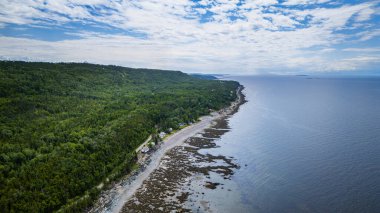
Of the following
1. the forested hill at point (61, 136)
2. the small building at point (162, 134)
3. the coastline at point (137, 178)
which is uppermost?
the forested hill at point (61, 136)

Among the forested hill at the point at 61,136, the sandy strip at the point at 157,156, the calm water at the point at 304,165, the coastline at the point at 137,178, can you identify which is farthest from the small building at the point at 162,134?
the calm water at the point at 304,165

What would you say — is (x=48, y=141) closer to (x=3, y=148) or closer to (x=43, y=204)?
(x=3, y=148)

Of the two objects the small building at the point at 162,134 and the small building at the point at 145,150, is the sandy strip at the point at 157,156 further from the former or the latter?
the small building at the point at 145,150

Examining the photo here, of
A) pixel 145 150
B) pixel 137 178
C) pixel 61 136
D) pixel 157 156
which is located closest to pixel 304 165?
pixel 157 156

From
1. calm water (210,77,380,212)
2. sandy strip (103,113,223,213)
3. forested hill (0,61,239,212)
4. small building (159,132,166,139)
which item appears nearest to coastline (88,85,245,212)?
sandy strip (103,113,223,213)

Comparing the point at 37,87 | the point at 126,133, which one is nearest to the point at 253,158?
the point at 126,133

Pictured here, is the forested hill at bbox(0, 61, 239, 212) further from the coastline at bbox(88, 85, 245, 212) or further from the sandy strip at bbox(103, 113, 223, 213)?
the sandy strip at bbox(103, 113, 223, 213)

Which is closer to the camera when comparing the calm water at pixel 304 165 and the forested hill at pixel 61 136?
the forested hill at pixel 61 136
